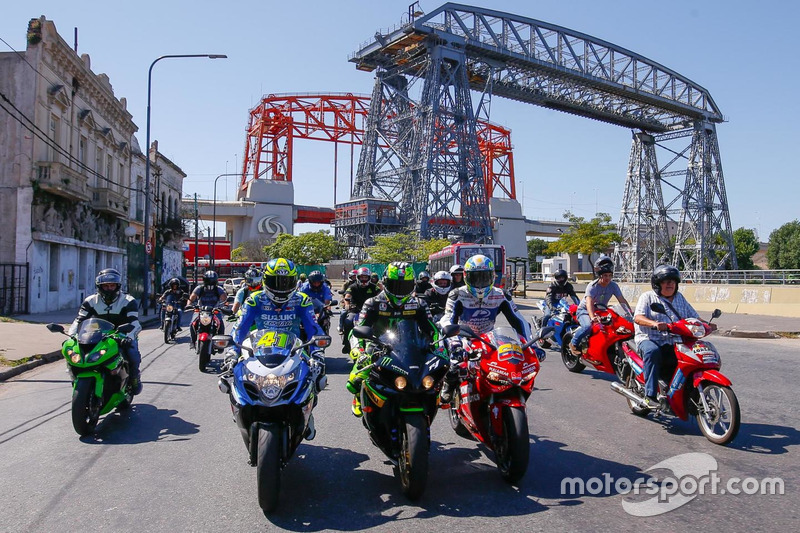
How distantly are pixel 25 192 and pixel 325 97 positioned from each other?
230 ft

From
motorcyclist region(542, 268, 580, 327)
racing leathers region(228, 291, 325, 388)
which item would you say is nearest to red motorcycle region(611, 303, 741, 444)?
racing leathers region(228, 291, 325, 388)

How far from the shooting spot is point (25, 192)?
74.5ft

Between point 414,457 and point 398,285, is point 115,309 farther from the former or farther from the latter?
point 414,457

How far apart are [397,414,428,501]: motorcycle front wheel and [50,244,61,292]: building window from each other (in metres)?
24.6

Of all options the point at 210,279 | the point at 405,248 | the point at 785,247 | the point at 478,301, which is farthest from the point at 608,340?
the point at 785,247

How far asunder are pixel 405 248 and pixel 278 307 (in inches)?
1888

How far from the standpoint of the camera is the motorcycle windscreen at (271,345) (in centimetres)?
472

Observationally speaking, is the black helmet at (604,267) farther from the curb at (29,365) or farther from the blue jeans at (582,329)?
the curb at (29,365)

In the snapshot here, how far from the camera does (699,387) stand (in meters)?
6.26

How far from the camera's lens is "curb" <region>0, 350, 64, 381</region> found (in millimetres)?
10755

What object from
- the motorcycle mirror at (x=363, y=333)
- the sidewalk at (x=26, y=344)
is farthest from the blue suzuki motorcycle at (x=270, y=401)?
the sidewalk at (x=26, y=344)

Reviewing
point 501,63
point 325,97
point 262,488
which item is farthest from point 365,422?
point 325,97

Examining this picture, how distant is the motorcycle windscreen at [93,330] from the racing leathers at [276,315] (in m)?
1.99

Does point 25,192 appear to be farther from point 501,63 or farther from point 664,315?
point 501,63
